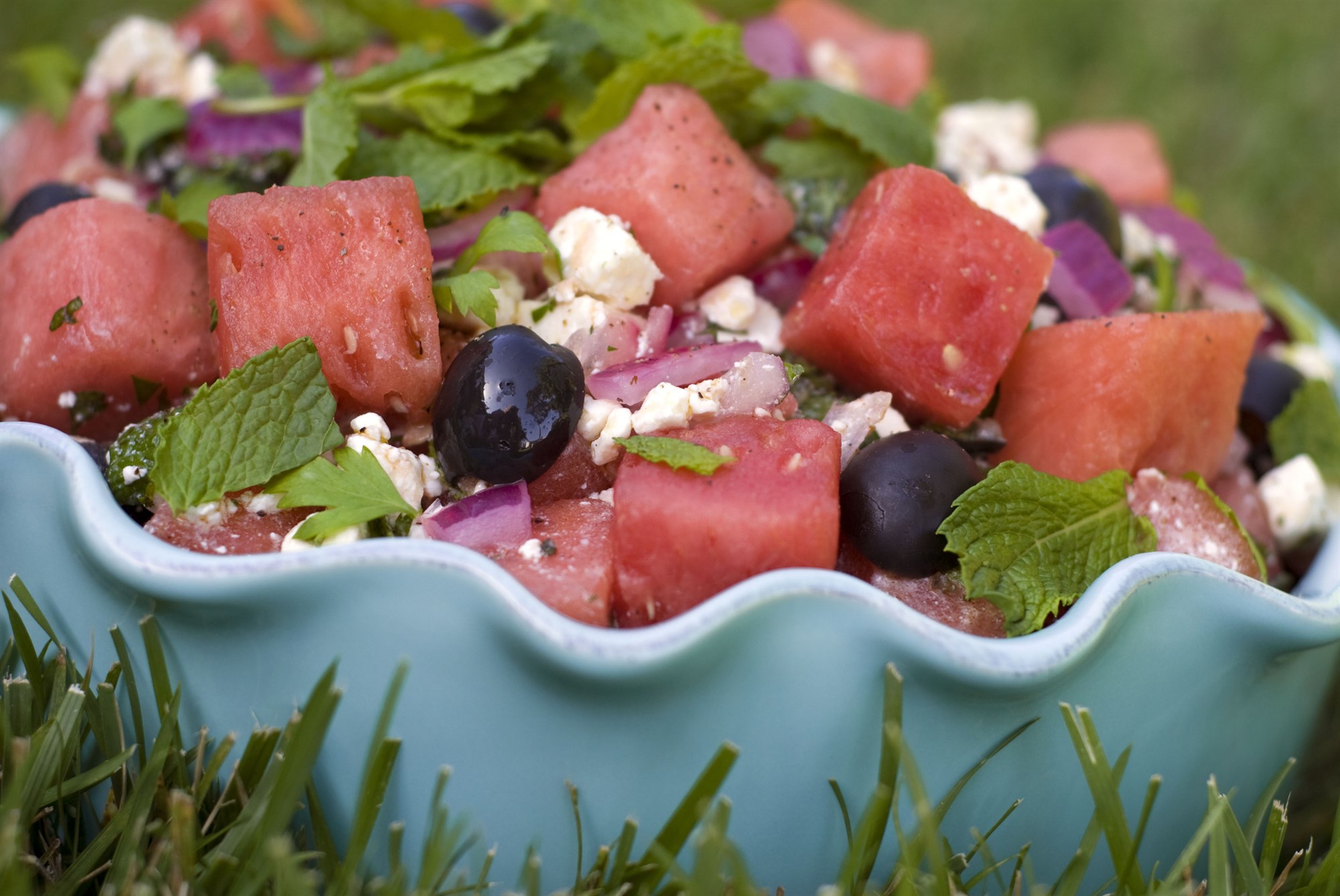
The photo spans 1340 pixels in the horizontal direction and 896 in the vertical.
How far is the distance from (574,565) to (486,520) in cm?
13

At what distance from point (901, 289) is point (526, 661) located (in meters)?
0.68

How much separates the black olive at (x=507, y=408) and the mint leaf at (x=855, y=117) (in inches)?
28.4

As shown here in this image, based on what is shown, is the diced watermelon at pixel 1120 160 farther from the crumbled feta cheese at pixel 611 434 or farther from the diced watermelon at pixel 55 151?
the diced watermelon at pixel 55 151

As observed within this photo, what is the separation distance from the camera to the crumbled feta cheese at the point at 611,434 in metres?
1.35

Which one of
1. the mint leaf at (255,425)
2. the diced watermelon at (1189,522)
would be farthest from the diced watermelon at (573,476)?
the diced watermelon at (1189,522)

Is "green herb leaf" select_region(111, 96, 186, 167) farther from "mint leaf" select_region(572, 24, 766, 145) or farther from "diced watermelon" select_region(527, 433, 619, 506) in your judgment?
"diced watermelon" select_region(527, 433, 619, 506)

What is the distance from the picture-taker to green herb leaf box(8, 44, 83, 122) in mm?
2084

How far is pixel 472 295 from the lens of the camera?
4.69ft

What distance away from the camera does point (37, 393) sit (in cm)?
145

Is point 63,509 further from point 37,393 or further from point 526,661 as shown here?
point 526,661

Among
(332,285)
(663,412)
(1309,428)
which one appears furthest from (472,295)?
(1309,428)

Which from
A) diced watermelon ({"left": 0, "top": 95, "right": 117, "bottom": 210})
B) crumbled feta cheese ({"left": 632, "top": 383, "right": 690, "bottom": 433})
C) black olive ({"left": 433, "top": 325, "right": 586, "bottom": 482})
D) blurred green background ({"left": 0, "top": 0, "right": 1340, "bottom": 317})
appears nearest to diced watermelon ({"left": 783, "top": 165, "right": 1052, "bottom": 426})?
crumbled feta cheese ({"left": 632, "top": 383, "right": 690, "bottom": 433})

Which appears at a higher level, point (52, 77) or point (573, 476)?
point (52, 77)

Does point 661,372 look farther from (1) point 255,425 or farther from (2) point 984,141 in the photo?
(2) point 984,141
